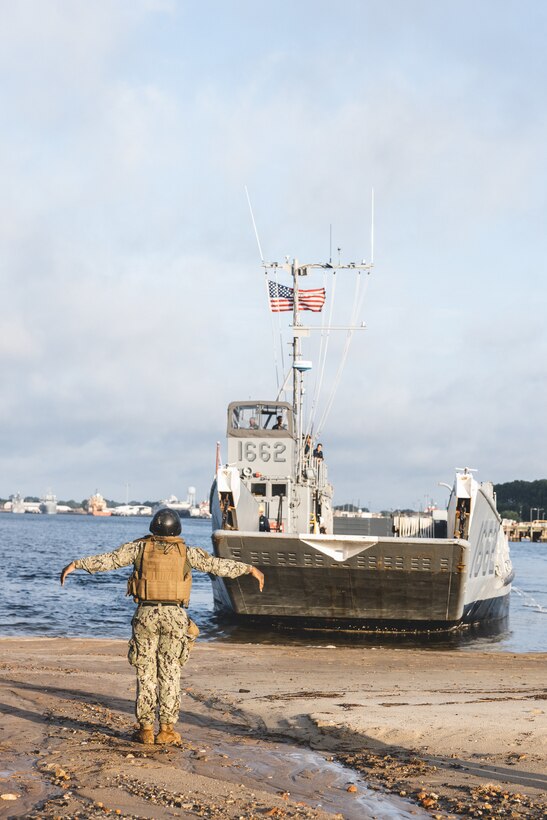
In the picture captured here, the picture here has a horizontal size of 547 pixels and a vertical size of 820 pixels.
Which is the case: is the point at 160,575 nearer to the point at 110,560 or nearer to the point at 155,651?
the point at 110,560

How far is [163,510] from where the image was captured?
7.58 meters

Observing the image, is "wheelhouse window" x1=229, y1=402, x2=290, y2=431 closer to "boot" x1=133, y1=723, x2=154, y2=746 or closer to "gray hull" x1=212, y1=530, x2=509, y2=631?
"gray hull" x1=212, y1=530, x2=509, y2=631

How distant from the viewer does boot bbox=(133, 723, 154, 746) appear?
6.99 metres

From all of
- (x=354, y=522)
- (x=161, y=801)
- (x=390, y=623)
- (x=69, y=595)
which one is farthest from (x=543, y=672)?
(x=69, y=595)

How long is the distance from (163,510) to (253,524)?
13481 mm

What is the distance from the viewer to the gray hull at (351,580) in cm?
1819

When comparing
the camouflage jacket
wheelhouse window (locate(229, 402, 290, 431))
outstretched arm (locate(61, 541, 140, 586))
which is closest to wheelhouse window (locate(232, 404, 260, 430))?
wheelhouse window (locate(229, 402, 290, 431))

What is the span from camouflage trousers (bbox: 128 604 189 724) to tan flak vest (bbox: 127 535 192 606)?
0.11 metres

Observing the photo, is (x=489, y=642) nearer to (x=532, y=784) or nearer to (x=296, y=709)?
(x=296, y=709)

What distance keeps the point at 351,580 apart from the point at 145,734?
12.1m

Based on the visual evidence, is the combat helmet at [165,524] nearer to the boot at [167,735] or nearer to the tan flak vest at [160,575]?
the tan flak vest at [160,575]

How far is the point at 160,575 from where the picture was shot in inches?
285

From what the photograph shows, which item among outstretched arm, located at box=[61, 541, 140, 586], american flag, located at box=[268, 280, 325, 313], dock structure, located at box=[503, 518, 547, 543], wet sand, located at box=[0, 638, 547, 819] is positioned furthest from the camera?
dock structure, located at box=[503, 518, 547, 543]

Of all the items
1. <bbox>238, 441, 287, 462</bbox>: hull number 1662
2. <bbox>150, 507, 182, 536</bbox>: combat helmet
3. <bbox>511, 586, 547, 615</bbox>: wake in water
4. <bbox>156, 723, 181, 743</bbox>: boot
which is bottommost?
<bbox>511, 586, 547, 615</bbox>: wake in water
